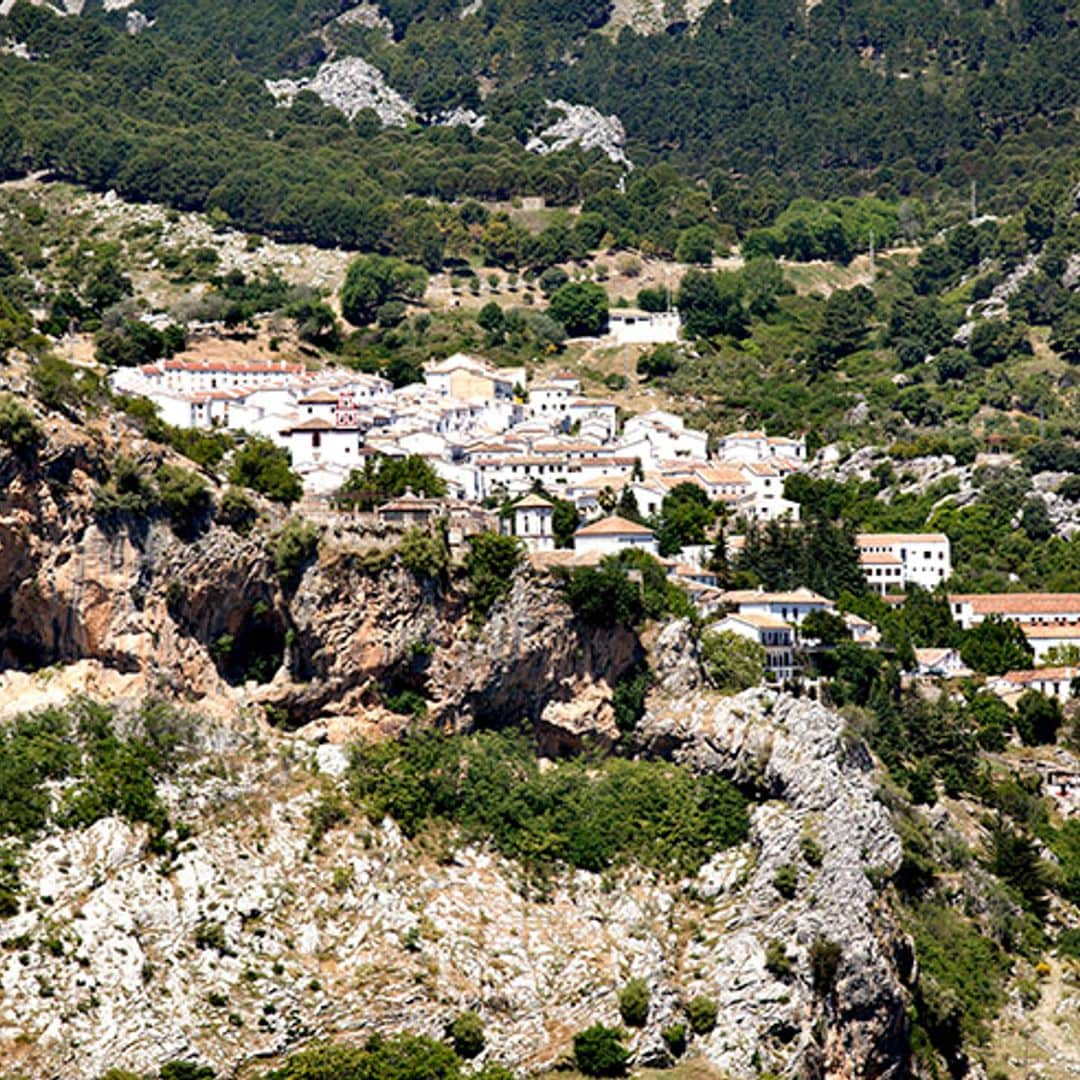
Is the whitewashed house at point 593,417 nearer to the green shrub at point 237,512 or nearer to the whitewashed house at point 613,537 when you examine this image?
the whitewashed house at point 613,537

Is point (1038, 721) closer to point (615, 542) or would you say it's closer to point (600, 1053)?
Answer: point (615, 542)

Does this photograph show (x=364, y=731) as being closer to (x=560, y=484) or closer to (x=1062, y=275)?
(x=560, y=484)

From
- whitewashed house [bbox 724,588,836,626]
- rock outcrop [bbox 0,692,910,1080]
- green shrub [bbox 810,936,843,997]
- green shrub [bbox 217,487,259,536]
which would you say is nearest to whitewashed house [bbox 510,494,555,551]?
whitewashed house [bbox 724,588,836,626]

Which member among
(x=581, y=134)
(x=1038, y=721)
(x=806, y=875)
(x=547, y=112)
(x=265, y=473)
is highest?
(x=547, y=112)

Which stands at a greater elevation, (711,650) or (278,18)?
(278,18)

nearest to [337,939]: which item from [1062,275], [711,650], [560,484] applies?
[711,650]

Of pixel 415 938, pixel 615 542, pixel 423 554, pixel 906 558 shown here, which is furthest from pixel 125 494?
pixel 906 558

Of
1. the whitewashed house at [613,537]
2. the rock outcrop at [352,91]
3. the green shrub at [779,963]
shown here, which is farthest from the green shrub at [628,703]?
the rock outcrop at [352,91]
